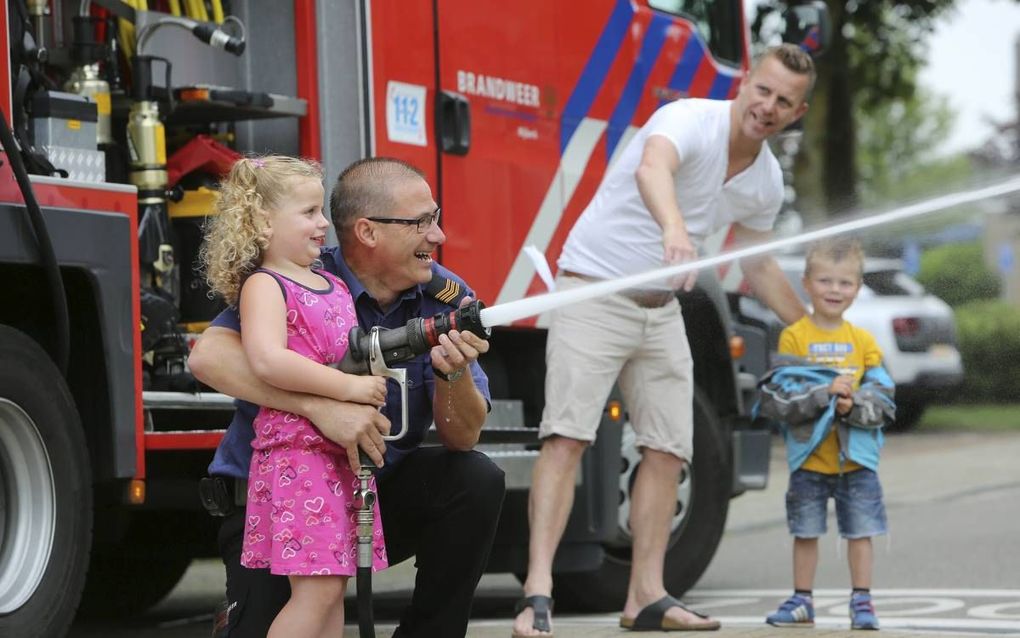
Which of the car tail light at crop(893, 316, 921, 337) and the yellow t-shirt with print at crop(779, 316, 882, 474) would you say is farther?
the car tail light at crop(893, 316, 921, 337)

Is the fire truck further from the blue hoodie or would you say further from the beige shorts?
the blue hoodie

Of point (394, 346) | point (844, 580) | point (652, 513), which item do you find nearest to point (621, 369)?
point (652, 513)

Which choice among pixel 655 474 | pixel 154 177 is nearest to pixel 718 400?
pixel 655 474

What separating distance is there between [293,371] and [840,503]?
286cm

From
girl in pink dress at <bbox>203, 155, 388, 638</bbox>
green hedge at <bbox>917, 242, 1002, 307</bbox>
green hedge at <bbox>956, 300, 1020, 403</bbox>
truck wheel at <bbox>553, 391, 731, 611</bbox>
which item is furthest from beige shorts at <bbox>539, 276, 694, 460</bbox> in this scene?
green hedge at <bbox>956, 300, 1020, 403</bbox>

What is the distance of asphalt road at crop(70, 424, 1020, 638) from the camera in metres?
6.79

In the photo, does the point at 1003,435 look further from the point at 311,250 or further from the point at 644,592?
the point at 311,250

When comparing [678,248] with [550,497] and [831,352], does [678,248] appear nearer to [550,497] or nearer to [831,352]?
[550,497]

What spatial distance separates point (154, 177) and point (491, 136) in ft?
4.30

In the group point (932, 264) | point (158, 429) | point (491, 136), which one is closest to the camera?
point (158, 429)

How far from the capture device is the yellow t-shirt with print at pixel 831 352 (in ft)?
20.6

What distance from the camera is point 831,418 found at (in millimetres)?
6160

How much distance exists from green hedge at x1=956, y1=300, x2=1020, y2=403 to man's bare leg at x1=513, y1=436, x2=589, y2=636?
18271mm

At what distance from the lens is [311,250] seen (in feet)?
13.4
